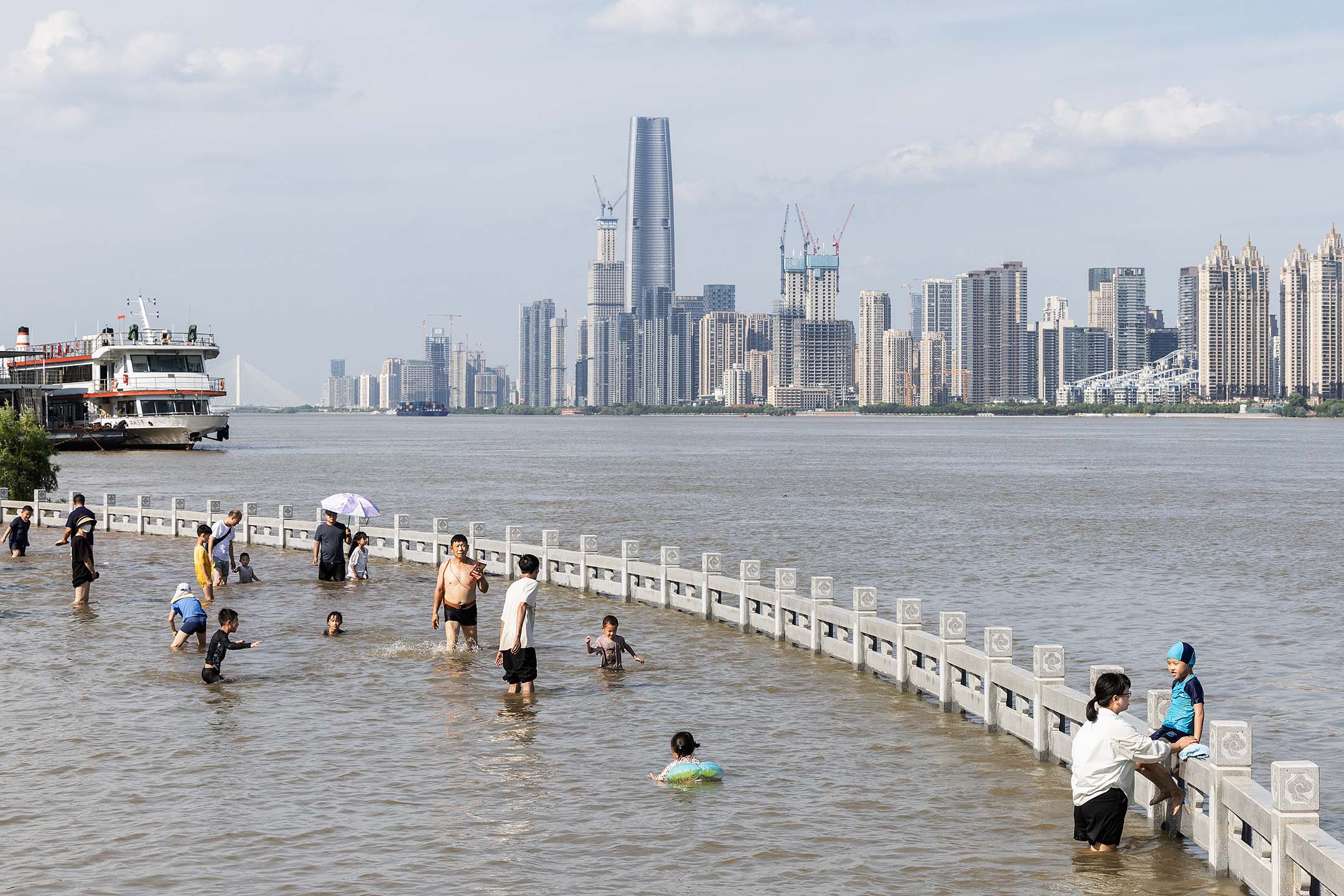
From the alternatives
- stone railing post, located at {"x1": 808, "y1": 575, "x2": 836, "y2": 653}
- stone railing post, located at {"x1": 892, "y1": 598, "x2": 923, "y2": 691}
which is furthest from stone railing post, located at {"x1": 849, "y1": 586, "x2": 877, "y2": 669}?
stone railing post, located at {"x1": 808, "y1": 575, "x2": 836, "y2": 653}

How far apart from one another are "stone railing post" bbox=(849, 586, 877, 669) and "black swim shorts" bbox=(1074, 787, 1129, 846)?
7013mm

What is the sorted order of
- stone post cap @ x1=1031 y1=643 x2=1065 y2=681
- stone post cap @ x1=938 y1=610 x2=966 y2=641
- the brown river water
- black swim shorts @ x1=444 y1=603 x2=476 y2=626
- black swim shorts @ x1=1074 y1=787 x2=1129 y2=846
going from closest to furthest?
black swim shorts @ x1=1074 y1=787 x2=1129 y2=846, the brown river water, stone post cap @ x1=1031 y1=643 x2=1065 y2=681, stone post cap @ x1=938 y1=610 x2=966 y2=641, black swim shorts @ x1=444 y1=603 x2=476 y2=626

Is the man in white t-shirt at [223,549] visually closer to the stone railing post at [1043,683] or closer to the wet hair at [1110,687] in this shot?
the stone railing post at [1043,683]

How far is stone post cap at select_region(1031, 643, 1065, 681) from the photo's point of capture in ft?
45.3

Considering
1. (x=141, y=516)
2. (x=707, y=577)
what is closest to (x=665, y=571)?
(x=707, y=577)

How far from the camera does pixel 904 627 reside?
17656 mm

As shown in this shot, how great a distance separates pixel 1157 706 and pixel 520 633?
770cm

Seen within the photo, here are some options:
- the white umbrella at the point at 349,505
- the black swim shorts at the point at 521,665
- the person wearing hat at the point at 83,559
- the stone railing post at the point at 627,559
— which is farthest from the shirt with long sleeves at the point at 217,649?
the white umbrella at the point at 349,505

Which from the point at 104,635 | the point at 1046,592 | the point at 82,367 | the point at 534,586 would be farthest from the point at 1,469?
the point at 82,367

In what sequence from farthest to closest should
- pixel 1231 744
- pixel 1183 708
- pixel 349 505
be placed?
1. pixel 349 505
2. pixel 1183 708
3. pixel 1231 744

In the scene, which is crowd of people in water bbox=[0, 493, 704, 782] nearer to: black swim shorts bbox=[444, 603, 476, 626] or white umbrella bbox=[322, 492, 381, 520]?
black swim shorts bbox=[444, 603, 476, 626]

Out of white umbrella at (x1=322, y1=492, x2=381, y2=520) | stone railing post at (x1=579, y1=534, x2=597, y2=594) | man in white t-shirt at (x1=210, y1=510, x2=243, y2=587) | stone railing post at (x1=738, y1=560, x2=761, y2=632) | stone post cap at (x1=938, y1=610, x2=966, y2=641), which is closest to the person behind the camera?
stone post cap at (x1=938, y1=610, x2=966, y2=641)

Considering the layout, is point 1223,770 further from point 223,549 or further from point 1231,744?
point 223,549

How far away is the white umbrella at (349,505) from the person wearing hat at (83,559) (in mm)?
4500
